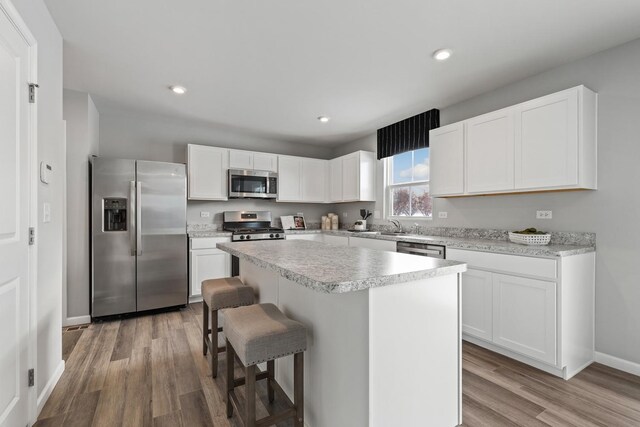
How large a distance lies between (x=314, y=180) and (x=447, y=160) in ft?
8.08

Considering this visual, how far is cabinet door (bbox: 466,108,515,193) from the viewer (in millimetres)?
2643

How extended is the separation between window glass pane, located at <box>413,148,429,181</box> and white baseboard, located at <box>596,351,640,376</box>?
2380 mm

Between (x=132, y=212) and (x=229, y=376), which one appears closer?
(x=229, y=376)

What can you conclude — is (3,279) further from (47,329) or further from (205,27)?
(205,27)

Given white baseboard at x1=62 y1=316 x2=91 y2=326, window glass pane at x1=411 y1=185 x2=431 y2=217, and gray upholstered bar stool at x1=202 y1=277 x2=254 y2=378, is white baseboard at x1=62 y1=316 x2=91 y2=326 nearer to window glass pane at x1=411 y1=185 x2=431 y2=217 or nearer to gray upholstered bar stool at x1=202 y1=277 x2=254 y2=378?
gray upholstered bar stool at x1=202 y1=277 x2=254 y2=378

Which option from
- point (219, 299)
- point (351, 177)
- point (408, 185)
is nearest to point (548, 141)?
point (408, 185)

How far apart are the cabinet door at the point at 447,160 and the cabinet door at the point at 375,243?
77 centimetres

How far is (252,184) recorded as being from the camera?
14.9 ft

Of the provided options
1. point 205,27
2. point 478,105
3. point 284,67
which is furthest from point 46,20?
point 478,105

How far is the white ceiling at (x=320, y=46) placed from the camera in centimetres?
189

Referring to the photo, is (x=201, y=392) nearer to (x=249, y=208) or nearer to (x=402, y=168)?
Result: (x=249, y=208)

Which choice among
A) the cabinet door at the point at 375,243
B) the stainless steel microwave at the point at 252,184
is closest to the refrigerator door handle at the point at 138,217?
the stainless steel microwave at the point at 252,184

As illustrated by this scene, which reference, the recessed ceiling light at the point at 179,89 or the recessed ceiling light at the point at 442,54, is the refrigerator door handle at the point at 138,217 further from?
the recessed ceiling light at the point at 442,54

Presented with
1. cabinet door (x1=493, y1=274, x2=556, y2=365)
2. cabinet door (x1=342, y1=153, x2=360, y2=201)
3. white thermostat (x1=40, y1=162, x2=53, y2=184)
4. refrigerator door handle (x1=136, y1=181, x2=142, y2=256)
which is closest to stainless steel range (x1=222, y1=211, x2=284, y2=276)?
refrigerator door handle (x1=136, y1=181, x2=142, y2=256)
